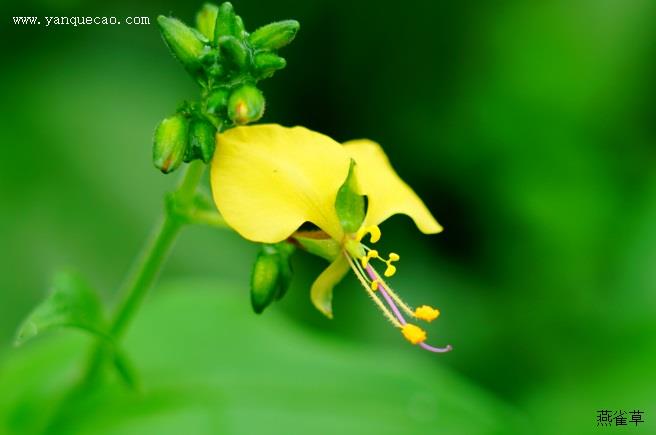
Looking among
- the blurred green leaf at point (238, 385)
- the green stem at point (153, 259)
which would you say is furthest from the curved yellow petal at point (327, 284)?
the blurred green leaf at point (238, 385)

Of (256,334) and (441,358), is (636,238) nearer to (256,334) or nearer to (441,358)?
(441,358)

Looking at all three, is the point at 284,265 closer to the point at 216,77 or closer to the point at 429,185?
the point at 216,77

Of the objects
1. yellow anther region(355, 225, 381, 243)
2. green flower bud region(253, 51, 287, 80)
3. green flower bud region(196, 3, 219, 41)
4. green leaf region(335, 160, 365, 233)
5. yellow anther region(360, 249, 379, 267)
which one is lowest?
yellow anther region(360, 249, 379, 267)

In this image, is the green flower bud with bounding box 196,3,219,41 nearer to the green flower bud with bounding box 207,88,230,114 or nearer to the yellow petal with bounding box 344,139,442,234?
the green flower bud with bounding box 207,88,230,114

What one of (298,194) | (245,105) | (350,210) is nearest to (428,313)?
(350,210)

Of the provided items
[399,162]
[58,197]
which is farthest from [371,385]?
[58,197]

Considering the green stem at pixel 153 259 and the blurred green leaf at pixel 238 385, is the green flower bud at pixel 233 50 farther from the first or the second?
the blurred green leaf at pixel 238 385

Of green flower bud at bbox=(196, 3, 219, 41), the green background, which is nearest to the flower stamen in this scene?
green flower bud at bbox=(196, 3, 219, 41)
